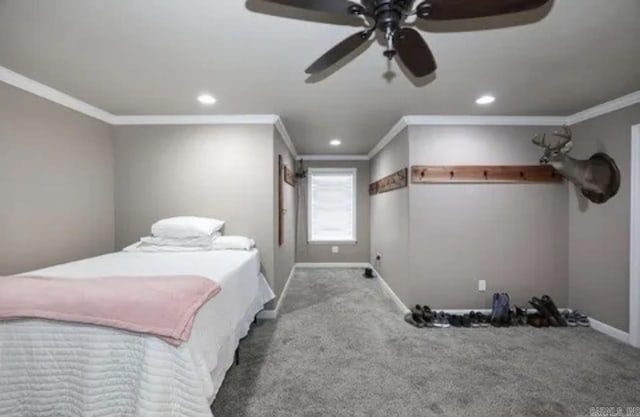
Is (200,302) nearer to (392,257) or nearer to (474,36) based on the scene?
(474,36)

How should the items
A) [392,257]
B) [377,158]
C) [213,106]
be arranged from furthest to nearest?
1. [377,158]
2. [392,257]
3. [213,106]

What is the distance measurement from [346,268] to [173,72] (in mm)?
4724

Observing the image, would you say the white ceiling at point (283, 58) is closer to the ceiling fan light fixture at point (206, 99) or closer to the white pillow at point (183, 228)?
the ceiling fan light fixture at point (206, 99)

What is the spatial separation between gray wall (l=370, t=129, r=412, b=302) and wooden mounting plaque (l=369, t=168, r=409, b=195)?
6 centimetres

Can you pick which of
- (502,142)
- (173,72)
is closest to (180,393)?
(173,72)

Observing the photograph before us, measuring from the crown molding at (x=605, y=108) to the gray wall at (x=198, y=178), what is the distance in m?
3.44

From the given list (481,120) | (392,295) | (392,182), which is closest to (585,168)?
(481,120)

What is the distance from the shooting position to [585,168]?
2.94m

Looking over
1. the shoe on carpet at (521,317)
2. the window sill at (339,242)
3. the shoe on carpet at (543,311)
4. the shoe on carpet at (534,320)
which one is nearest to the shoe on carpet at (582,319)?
the shoe on carpet at (543,311)

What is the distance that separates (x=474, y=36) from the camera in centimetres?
174

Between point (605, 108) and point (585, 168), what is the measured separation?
0.63m

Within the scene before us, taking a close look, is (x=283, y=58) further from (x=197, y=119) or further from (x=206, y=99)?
(x=197, y=119)

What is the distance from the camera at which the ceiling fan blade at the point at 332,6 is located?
1.11m

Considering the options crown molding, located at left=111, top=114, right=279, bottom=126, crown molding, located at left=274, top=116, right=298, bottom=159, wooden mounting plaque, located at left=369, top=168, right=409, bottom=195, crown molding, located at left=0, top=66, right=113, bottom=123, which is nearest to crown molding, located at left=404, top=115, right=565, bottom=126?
wooden mounting plaque, located at left=369, top=168, right=409, bottom=195
